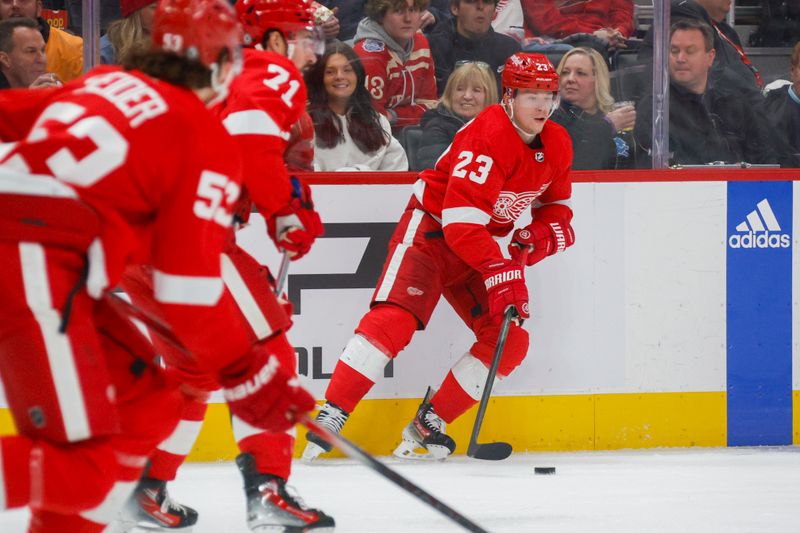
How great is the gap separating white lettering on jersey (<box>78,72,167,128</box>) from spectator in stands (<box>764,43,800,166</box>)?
9.28 feet

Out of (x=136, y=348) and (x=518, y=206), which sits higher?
(x=518, y=206)

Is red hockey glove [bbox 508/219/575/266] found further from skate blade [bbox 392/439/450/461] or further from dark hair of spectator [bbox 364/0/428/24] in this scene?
dark hair of spectator [bbox 364/0/428/24]

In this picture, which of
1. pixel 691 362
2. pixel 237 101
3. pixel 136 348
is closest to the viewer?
pixel 136 348

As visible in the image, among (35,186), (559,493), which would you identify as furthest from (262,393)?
(559,493)

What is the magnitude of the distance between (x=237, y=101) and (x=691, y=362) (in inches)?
81.1

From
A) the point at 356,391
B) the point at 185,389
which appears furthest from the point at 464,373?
the point at 185,389

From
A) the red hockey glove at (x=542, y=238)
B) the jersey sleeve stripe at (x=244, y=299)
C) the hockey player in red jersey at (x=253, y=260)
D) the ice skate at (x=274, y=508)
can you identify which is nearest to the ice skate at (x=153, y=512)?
the hockey player in red jersey at (x=253, y=260)

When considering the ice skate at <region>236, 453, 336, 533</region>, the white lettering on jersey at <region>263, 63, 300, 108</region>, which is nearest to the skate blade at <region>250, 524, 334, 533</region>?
the ice skate at <region>236, 453, 336, 533</region>

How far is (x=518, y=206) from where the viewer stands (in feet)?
13.0

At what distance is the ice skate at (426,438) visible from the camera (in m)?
3.91

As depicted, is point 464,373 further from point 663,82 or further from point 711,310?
point 663,82

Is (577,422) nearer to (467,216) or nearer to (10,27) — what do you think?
(467,216)

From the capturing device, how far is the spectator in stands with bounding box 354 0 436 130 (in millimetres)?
3975

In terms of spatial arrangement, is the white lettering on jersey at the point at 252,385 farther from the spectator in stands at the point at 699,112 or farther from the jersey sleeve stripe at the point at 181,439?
the spectator in stands at the point at 699,112
